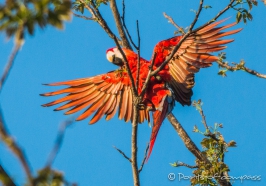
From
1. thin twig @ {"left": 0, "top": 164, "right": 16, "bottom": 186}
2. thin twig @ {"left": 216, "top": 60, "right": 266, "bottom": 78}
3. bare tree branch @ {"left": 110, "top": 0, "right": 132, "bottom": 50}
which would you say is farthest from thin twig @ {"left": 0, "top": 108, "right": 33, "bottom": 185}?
bare tree branch @ {"left": 110, "top": 0, "right": 132, "bottom": 50}

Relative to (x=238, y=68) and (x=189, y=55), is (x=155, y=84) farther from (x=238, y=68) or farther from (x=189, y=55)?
(x=238, y=68)

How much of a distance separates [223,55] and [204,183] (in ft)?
3.47

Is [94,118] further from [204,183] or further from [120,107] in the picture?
[204,183]

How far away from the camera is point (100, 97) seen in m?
5.08

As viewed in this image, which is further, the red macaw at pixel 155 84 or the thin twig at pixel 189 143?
the red macaw at pixel 155 84

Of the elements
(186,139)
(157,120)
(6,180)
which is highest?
(186,139)

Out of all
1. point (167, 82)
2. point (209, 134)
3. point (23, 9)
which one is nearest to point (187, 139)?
point (167, 82)

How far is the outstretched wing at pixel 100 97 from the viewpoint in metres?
4.90

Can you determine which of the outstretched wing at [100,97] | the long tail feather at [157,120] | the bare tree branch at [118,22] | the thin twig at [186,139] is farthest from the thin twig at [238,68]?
the bare tree branch at [118,22]

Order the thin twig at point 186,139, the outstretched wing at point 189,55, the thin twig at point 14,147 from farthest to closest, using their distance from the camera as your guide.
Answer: the outstretched wing at point 189,55
the thin twig at point 186,139
the thin twig at point 14,147

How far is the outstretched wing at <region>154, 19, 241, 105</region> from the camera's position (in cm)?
468

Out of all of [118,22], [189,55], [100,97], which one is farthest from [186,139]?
[118,22]

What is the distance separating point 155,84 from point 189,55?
1.48 ft

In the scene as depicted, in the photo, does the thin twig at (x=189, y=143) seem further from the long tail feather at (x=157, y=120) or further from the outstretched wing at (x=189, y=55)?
the long tail feather at (x=157, y=120)
